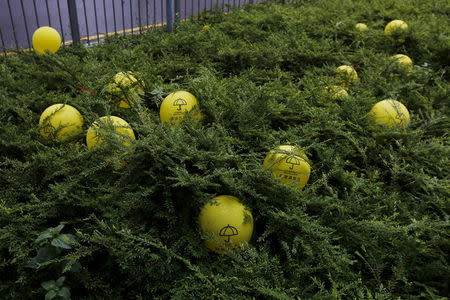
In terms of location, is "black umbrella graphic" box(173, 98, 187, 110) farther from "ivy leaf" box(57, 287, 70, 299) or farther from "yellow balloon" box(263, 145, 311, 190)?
"ivy leaf" box(57, 287, 70, 299)

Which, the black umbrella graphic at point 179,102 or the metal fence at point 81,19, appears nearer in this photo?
the black umbrella graphic at point 179,102

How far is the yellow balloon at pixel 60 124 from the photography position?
9.37ft

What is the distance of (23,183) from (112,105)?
103 centimetres

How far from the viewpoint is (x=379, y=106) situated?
329 cm

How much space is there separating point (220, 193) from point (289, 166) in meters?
0.51

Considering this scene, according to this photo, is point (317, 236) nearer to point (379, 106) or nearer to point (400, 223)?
point (400, 223)

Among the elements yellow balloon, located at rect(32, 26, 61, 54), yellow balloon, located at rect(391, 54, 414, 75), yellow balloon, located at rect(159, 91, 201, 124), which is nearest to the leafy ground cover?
yellow balloon, located at rect(159, 91, 201, 124)

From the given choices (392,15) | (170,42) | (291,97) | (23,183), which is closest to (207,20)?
(170,42)

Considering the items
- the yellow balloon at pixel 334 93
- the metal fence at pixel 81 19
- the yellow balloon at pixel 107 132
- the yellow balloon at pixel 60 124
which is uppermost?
the yellow balloon at pixel 107 132

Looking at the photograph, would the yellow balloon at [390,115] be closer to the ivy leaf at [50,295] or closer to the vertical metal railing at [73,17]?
the ivy leaf at [50,295]

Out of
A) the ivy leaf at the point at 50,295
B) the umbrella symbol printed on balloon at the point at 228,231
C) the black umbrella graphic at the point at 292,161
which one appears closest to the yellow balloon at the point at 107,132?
the umbrella symbol printed on balloon at the point at 228,231

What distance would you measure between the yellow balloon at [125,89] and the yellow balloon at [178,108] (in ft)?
0.90

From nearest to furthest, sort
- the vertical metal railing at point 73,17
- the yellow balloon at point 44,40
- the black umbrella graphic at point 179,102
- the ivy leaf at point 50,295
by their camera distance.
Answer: the ivy leaf at point 50,295 < the black umbrella graphic at point 179,102 < the yellow balloon at point 44,40 < the vertical metal railing at point 73,17

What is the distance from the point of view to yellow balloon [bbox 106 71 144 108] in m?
3.11
